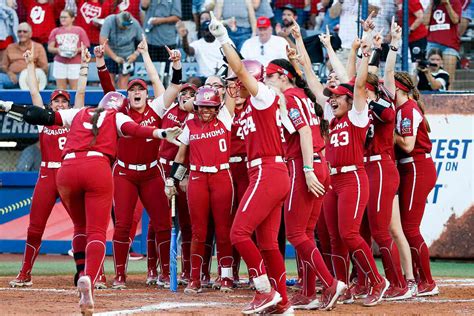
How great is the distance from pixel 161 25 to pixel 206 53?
819mm

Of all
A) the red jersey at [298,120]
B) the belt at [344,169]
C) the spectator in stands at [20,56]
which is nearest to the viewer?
the red jersey at [298,120]

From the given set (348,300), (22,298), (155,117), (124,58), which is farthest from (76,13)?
(348,300)

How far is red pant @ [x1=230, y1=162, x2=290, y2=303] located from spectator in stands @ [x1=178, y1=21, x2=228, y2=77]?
652 centimetres

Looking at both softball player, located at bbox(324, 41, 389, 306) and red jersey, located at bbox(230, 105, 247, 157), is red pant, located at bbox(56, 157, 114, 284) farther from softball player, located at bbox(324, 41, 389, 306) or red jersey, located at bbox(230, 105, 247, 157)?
red jersey, located at bbox(230, 105, 247, 157)

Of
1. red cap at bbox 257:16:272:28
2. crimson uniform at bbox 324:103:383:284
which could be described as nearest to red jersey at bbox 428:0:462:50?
red cap at bbox 257:16:272:28

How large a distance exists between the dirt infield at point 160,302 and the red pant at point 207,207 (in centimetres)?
44

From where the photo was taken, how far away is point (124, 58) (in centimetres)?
1448

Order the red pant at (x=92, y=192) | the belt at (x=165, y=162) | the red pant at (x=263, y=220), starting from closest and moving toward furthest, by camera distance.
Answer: the red pant at (x=263, y=220) → the red pant at (x=92, y=192) → the belt at (x=165, y=162)

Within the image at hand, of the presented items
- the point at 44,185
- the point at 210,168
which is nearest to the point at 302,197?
the point at 210,168

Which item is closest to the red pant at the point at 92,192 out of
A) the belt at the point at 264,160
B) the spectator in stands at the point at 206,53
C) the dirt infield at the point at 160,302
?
the dirt infield at the point at 160,302

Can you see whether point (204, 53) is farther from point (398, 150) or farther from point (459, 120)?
point (398, 150)

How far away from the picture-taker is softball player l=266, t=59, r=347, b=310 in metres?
8.18

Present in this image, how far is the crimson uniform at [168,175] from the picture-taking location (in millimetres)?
10461

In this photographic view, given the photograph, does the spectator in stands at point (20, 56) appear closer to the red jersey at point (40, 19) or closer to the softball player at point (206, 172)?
the red jersey at point (40, 19)
